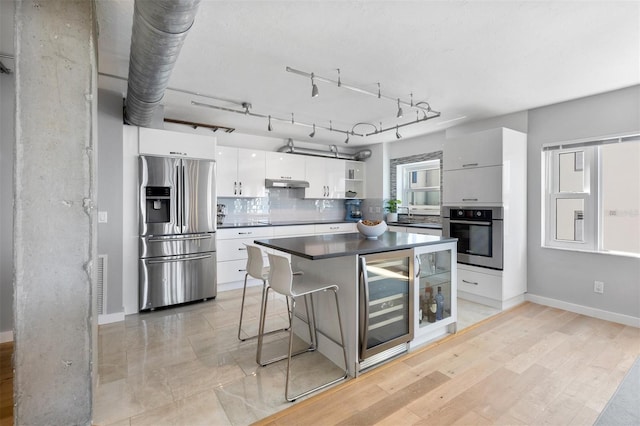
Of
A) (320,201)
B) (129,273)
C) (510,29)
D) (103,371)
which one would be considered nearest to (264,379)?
(103,371)

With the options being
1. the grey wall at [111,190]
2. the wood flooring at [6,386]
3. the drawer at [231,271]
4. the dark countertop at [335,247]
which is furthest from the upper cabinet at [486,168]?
the wood flooring at [6,386]

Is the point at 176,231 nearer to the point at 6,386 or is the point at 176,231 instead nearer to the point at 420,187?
the point at 6,386

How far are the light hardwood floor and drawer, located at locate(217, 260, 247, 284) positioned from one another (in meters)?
2.68

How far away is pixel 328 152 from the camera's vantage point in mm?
6039

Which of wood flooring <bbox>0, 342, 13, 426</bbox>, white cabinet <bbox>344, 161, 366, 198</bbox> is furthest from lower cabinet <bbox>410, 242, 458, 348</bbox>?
white cabinet <bbox>344, 161, 366, 198</bbox>

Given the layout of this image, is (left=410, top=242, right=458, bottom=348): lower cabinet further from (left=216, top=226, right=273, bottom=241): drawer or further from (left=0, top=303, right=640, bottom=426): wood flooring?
(left=216, top=226, right=273, bottom=241): drawer

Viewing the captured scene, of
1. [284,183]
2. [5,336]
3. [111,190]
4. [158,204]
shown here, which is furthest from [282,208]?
[5,336]

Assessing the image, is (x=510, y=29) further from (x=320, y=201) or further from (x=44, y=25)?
(x=320, y=201)

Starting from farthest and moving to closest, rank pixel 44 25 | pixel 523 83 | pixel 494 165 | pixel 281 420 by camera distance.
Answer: pixel 494 165
pixel 523 83
pixel 281 420
pixel 44 25

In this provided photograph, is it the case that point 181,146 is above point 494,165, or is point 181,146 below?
above

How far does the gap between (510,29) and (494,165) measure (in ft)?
6.29

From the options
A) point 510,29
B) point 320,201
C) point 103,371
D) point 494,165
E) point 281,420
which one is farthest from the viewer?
point 320,201

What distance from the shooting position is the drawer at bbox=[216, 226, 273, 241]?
437 cm

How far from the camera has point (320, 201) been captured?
6203 mm
